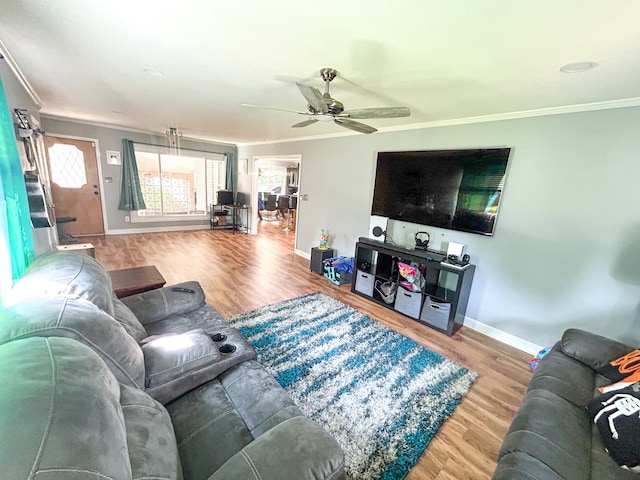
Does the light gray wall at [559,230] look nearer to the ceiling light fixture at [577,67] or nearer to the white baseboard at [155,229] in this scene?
the ceiling light fixture at [577,67]

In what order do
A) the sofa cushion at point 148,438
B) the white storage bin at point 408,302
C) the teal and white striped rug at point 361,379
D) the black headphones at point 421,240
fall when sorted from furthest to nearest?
the black headphones at point 421,240
the white storage bin at point 408,302
the teal and white striped rug at point 361,379
the sofa cushion at point 148,438

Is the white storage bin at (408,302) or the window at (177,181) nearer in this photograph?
the white storage bin at (408,302)

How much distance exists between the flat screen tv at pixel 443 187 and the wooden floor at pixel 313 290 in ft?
4.09

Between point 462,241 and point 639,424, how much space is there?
209 cm

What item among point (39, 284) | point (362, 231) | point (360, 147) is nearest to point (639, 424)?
point (39, 284)

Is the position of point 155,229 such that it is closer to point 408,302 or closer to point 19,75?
point 19,75

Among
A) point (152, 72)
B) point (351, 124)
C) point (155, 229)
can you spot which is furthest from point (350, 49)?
point (155, 229)

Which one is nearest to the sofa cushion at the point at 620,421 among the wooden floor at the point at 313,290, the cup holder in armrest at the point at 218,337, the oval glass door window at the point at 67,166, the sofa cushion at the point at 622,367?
the sofa cushion at the point at 622,367

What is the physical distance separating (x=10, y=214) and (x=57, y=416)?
1.64 m

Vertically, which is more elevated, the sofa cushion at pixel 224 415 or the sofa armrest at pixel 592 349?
the sofa armrest at pixel 592 349

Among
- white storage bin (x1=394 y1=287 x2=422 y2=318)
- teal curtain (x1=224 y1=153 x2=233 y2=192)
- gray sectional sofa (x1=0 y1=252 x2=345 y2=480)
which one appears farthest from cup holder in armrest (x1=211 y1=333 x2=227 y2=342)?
teal curtain (x1=224 y1=153 x2=233 y2=192)

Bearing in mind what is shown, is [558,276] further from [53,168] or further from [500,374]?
[53,168]

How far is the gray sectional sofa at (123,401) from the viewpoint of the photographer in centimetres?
55

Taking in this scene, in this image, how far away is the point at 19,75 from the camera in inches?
101
